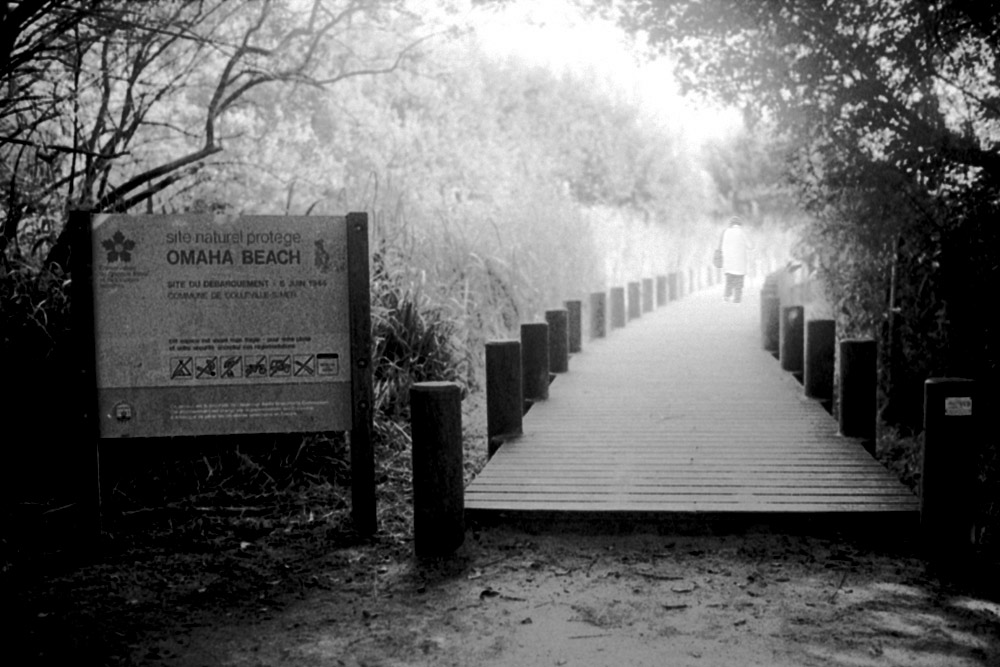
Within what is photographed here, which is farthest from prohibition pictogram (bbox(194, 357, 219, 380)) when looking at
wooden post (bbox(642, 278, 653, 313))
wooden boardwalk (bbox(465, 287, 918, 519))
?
wooden post (bbox(642, 278, 653, 313))

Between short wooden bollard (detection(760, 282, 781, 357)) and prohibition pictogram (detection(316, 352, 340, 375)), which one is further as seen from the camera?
short wooden bollard (detection(760, 282, 781, 357))

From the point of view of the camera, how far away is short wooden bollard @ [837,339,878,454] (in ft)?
23.1

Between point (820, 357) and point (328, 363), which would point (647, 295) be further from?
point (328, 363)

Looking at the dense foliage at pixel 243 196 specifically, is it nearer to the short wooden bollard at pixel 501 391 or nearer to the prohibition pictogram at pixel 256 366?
the prohibition pictogram at pixel 256 366

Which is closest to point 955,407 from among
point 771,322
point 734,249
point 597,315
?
point 771,322

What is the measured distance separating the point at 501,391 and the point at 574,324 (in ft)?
18.3

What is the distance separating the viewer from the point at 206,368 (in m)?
5.20

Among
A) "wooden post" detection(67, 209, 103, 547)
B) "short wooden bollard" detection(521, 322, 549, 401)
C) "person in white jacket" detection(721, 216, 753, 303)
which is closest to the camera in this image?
"wooden post" detection(67, 209, 103, 547)

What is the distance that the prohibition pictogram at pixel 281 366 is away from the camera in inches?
206

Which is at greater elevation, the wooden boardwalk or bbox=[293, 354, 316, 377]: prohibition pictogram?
bbox=[293, 354, 316, 377]: prohibition pictogram

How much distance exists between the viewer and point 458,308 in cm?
1091

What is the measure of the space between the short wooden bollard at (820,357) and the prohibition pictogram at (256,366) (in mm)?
5046

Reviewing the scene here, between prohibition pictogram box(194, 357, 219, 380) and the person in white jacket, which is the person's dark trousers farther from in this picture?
prohibition pictogram box(194, 357, 219, 380)

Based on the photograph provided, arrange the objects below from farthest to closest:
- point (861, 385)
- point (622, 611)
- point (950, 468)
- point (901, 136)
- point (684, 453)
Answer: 1. point (901, 136)
2. point (861, 385)
3. point (684, 453)
4. point (950, 468)
5. point (622, 611)
